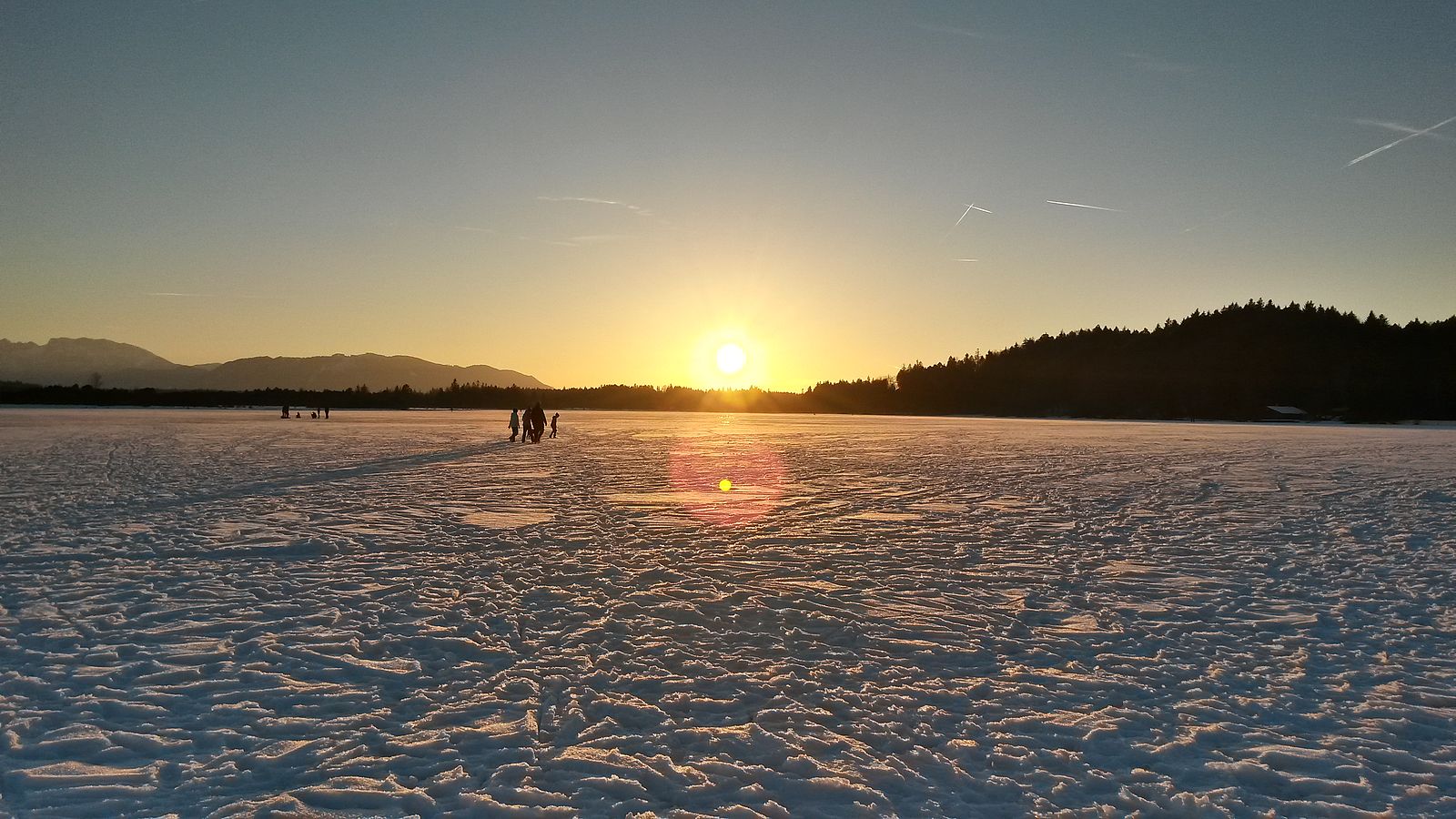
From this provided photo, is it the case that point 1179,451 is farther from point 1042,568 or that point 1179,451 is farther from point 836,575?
point 836,575

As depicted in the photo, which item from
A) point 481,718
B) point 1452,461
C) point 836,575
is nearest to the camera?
point 481,718

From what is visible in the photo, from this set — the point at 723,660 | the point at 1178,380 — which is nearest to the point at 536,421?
the point at 723,660

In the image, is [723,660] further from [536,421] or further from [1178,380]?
[1178,380]

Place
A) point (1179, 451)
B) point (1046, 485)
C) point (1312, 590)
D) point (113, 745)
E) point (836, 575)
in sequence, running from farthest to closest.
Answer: point (1179, 451)
point (1046, 485)
point (836, 575)
point (1312, 590)
point (113, 745)

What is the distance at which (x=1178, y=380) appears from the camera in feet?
396

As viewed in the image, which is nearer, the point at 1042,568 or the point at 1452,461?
the point at 1042,568

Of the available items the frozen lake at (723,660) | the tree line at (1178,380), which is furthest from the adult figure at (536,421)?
the tree line at (1178,380)

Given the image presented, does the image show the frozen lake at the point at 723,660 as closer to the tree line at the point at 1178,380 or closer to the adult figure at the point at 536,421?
the adult figure at the point at 536,421

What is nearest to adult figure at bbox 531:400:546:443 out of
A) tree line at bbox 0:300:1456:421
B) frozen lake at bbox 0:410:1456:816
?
frozen lake at bbox 0:410:1456:816

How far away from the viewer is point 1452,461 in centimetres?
2259

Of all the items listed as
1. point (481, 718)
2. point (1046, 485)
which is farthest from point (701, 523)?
point (1046, 485)

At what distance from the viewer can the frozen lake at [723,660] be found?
154 inches

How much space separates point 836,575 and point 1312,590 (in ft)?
16.4

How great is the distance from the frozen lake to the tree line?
328 feet
